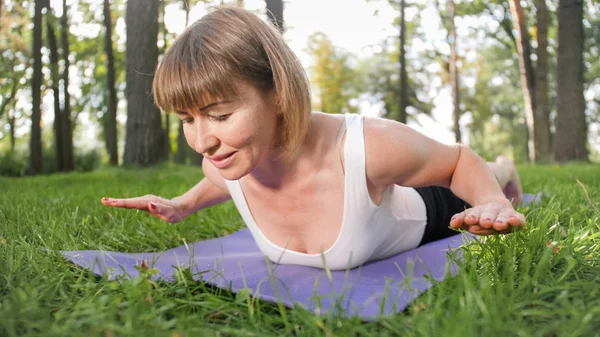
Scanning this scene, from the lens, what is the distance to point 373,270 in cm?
224

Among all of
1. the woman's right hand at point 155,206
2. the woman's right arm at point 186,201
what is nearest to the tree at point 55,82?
the woman's right arm at point 186,201

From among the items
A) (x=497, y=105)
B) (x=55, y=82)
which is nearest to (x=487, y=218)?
(x=55, y=82)

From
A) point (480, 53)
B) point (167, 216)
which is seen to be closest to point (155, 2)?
point (167, 216)

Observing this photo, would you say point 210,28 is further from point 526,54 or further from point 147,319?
point 526,54

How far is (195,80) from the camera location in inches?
73.2

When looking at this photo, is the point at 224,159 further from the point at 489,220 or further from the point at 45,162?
the point at 45,162

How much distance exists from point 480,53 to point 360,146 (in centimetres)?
2383

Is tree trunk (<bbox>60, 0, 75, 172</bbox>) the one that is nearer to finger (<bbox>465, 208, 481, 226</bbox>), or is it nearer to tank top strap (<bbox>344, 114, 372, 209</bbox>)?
tank top strap (<bbox>344, 114, 372, 209</bbox>)

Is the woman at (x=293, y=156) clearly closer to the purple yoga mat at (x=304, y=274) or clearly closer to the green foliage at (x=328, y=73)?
the purple yoga mat at (x=304, y=274)

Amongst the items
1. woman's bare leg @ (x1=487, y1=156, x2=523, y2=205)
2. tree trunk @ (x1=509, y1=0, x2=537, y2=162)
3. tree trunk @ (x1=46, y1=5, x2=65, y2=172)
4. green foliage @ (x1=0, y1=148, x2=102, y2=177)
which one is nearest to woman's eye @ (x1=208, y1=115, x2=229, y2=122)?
woman's bare leg @ (x1=487, y1=156, x2=523, y2=205)

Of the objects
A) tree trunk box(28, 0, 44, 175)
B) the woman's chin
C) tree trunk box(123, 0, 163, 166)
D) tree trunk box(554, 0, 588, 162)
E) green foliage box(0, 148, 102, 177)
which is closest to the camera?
the woman's chin

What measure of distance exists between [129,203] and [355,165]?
3.39 feet

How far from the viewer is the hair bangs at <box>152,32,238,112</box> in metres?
1.86

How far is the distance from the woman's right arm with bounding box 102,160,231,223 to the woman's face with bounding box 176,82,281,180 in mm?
603
